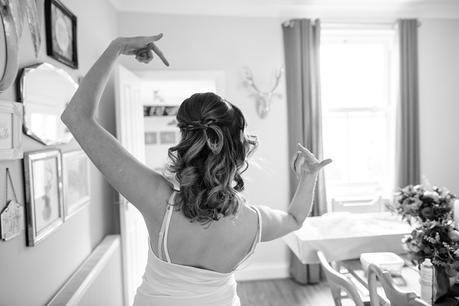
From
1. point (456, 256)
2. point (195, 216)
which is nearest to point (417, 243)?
point (456, 256)

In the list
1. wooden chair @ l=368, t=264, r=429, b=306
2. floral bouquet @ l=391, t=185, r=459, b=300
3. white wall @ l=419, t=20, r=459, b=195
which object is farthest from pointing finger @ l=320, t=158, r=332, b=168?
white wall @ l=419, t=20, r=459, b=195

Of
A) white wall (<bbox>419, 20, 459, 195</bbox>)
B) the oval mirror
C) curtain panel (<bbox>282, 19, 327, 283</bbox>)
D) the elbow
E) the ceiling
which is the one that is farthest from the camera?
white wall (<bbox>419, 20, 459, 195</bbox>)

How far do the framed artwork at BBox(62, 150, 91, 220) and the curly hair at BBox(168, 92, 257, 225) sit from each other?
3.72 feet

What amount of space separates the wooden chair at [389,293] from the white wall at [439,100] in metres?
2.60

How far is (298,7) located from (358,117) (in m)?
1.31

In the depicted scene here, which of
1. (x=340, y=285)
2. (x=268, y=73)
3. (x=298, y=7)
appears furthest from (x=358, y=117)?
(x=340, y=285)

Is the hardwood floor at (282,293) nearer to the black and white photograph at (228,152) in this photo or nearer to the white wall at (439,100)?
the black and white photograph at (228,152)

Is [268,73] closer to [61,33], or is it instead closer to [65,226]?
[61,33]

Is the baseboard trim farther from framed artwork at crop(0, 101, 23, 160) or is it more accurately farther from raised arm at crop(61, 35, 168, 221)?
raised arm at crop(61, 35, 168, 221)

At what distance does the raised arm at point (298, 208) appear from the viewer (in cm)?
97

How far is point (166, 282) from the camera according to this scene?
0.92 meters

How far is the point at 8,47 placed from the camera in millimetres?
1169

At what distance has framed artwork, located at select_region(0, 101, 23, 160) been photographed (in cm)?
115

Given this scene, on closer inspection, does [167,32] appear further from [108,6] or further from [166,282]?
[166,282]
